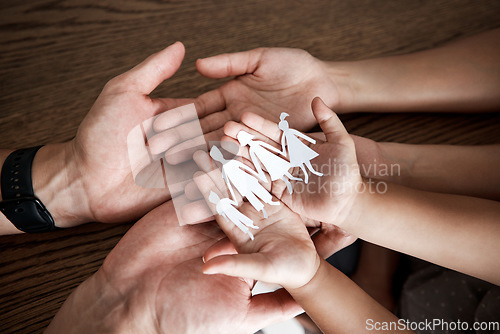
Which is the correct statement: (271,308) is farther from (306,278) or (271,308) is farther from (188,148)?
(188,148)

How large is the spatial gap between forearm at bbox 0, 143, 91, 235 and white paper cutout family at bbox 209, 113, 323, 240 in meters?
0.28

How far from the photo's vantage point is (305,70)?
0.79 metres

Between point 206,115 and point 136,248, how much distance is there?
32 cm

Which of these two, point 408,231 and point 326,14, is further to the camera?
point 326,14

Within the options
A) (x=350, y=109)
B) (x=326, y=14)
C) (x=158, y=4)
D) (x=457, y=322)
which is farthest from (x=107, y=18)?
(x=457, y=322)

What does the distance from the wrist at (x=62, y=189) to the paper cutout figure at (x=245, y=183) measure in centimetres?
29

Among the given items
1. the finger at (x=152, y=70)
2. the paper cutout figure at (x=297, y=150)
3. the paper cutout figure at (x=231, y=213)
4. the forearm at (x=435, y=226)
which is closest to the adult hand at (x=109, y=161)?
the finger at (x=152, y=70)

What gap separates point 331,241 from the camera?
69cm

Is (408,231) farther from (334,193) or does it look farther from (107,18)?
(107,18)

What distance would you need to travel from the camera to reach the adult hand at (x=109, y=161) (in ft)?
2.21

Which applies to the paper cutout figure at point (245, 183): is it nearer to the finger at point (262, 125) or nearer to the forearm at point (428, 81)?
the finger at point (262, 125)

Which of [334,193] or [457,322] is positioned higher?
[334,193]

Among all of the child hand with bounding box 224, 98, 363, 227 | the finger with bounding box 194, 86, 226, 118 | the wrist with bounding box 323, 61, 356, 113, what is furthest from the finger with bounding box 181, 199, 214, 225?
the wrist with bounding box 323, 61, 356, 113


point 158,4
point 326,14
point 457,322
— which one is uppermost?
point 158,4
